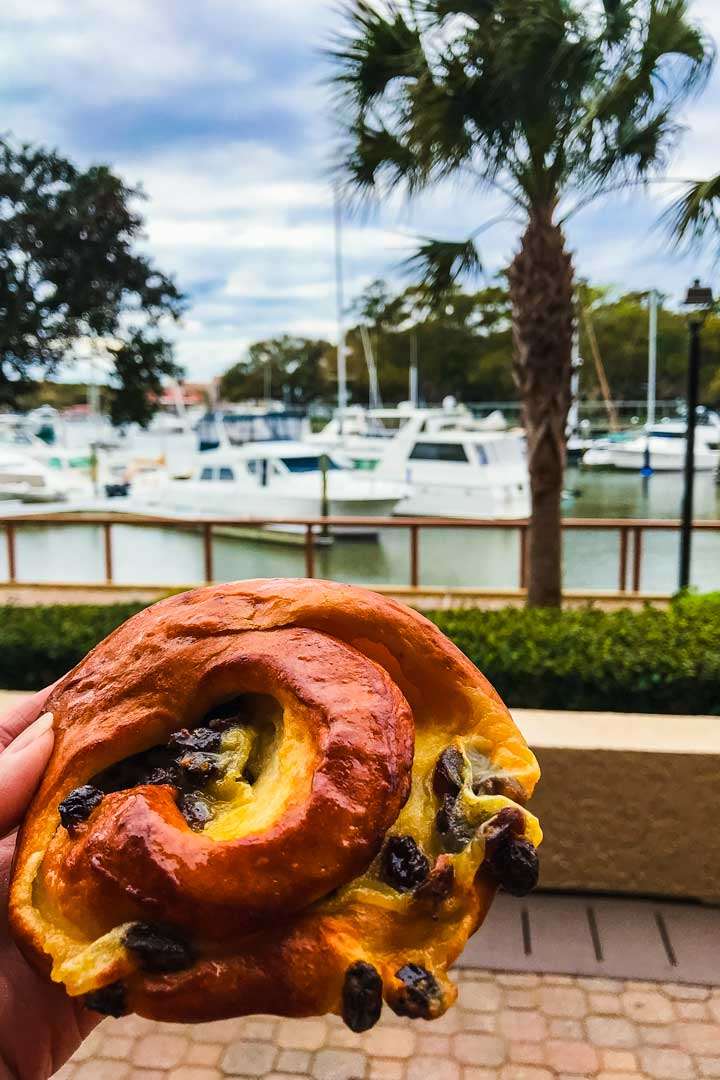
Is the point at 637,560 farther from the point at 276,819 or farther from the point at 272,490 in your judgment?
the point at 272,490

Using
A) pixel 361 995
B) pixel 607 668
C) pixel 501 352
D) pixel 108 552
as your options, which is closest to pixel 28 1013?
pixel 361 995

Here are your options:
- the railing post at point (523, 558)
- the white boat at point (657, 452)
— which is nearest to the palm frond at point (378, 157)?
the railing post at point (523, 558)

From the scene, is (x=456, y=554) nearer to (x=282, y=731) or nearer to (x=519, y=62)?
(x=519, y=62)

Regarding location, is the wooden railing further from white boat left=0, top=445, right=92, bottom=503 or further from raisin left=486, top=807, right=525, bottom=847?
white boat left=0, top=445, right=92, bottom=503

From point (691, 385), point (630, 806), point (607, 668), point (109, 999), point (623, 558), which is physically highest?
point (691, 385)

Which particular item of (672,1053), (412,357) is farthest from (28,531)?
(412,357)

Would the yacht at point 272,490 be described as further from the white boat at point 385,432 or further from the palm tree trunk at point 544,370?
the palm tree trunk at point 544,370
